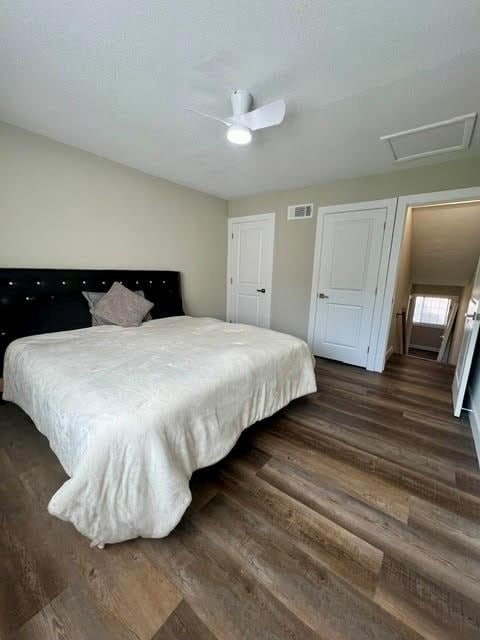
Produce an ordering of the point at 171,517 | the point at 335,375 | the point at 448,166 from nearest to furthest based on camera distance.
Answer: the point at 171,517
the point at 448,166
the point at 335,375

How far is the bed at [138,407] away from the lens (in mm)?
1064

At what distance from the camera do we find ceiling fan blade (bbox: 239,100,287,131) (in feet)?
5.22

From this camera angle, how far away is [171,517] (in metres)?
1.13

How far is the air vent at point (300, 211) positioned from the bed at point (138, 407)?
2.30 meters

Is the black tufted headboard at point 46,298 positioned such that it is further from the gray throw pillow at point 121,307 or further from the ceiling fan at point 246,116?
the ceiling fan at point 246,116

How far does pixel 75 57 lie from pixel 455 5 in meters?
1.97

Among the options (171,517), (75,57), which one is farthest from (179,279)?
(171,517)

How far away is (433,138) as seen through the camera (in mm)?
2213

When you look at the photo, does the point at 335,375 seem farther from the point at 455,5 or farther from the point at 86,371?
the point at 455,5

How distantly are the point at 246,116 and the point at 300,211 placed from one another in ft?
7.19

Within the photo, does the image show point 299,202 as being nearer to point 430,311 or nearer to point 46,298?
point 46,298

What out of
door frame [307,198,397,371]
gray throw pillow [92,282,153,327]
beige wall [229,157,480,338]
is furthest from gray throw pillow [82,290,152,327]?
door frame [307,198,397,371]

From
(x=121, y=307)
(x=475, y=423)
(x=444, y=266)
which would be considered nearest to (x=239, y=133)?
(x=121, y=307)

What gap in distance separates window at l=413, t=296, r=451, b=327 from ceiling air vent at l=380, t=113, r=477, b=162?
16.5 ft
